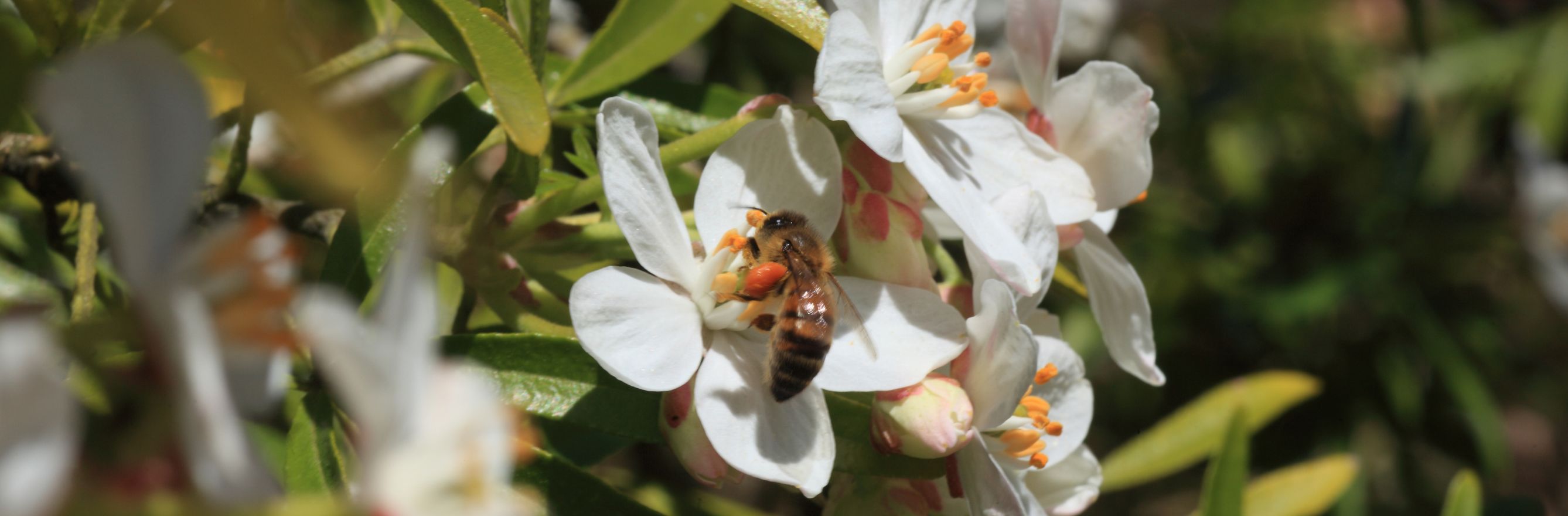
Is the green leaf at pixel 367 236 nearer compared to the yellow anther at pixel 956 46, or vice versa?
the green leaf at pixel 367 236

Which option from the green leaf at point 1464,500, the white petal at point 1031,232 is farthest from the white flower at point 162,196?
the green leaf at point 1464,500

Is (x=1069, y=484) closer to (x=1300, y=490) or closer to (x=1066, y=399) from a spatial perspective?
(x=1066, y=399)

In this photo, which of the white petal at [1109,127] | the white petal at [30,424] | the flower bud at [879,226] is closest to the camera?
the white petal at [30,424]

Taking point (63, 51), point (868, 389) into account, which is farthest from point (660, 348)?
point (63, 51)

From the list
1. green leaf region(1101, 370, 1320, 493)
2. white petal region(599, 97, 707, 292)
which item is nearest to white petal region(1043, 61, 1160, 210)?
white petal region(599, 97, 707, 292)

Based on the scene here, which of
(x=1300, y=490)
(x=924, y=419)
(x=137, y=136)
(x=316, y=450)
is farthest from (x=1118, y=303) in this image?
(x=137, y=136)

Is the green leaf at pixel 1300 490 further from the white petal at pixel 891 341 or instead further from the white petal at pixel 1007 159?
the white petal at pixel 891 341
